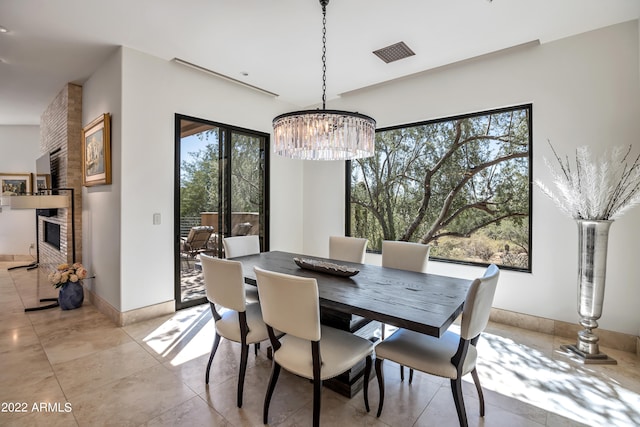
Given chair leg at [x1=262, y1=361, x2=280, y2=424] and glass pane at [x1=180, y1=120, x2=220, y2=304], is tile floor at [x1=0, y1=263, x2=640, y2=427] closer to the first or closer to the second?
chair leg at [x1=262, y1=361, x2=280, y2=424]

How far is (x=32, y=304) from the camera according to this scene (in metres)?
3.91

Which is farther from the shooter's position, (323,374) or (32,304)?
(32,304)

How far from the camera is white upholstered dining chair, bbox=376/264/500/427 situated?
5.34ft

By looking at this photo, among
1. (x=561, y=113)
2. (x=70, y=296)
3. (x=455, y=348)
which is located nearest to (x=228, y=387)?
(x=455, y=348)

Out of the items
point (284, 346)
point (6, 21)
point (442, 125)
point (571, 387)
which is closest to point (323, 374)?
point (284, 346)

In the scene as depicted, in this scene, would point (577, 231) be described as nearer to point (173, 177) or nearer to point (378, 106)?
point (378, 106)

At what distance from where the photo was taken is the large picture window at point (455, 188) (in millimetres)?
3357

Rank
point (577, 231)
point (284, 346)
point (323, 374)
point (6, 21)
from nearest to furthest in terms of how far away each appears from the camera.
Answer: point (323, 374) < point (284, 346) < point (6, 21) < point (577, 231)

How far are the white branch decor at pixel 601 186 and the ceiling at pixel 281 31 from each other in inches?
49.0

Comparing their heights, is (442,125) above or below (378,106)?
below

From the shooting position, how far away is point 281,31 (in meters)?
2.87

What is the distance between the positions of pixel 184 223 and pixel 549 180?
4.15 metres

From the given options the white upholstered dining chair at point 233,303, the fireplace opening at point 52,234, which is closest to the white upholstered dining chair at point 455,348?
the white upholstered dining chair at point 233,303

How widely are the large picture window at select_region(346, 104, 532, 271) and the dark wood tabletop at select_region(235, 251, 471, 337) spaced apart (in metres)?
1.53
